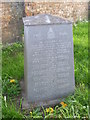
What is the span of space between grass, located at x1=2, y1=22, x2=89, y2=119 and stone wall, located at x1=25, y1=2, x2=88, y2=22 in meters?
1.48

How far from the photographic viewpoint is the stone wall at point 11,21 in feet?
17.8

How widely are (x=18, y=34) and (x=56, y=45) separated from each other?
3.19m

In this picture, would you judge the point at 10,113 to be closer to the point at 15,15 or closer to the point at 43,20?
the point at 43,20

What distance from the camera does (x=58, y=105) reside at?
108 inches

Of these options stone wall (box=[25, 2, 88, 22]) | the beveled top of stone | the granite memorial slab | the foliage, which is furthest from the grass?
stone wall (box=[25, 2, 88, 22])

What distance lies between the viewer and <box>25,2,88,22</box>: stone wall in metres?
5.92

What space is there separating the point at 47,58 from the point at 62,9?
5045 millimetres

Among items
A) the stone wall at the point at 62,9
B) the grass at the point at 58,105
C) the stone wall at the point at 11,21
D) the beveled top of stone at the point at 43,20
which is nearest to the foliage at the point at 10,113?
the grass at the point at 58,105

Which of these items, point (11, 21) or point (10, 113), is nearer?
point (10, 113)

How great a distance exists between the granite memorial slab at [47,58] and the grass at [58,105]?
20 centimetres

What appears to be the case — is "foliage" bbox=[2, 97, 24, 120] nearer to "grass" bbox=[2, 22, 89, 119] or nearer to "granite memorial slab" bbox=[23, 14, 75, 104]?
"grass" bbox=[2, 22, 89, 119]

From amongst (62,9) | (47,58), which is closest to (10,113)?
(47,58)

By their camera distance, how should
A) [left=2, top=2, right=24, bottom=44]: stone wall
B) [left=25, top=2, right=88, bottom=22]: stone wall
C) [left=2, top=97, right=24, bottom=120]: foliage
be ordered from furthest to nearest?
[left=25, top=2, right=88, bottom=22]: stone wall, [left=2, top=2, right=24, bottom=44]: stone wall, [left=2, top=97, right=24, bottom=120]: foliage

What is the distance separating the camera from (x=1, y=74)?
11.6 feet
